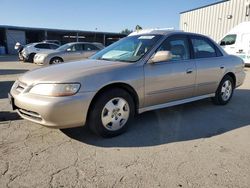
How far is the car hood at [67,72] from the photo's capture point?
3.46 metres

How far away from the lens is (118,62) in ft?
A: 13.6

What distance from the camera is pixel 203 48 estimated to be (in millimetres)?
5273

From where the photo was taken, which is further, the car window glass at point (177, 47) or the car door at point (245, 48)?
the car door at point (245, 48)

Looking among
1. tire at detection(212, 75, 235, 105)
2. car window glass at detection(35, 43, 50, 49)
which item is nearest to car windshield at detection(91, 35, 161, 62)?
tire at detection(212, 75, 235, 105)

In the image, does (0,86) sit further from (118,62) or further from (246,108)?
(246,108)

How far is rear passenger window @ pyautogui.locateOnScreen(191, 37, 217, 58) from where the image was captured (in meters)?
5.07

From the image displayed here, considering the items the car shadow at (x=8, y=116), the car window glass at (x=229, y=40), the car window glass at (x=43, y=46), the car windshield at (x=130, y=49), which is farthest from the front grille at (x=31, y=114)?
the car window glass at (x=43, y=46)

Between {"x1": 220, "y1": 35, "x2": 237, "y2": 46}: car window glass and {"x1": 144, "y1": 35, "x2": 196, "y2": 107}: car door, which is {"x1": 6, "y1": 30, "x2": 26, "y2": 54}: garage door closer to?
{"x1": 220, "y1": 35, "x2": 237, "y2": 46}: car window glass

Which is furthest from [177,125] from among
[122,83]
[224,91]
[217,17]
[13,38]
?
[13,38]

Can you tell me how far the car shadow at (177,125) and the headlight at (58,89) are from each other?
0.81 metres

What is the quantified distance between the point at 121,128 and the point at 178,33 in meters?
2.12

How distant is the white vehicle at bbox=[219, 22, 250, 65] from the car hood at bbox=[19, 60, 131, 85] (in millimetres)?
12407

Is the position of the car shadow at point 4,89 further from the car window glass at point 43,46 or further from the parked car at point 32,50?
the car window glass at point 43,46

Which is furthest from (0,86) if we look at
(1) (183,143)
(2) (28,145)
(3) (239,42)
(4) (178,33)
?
(3) (239,42)
